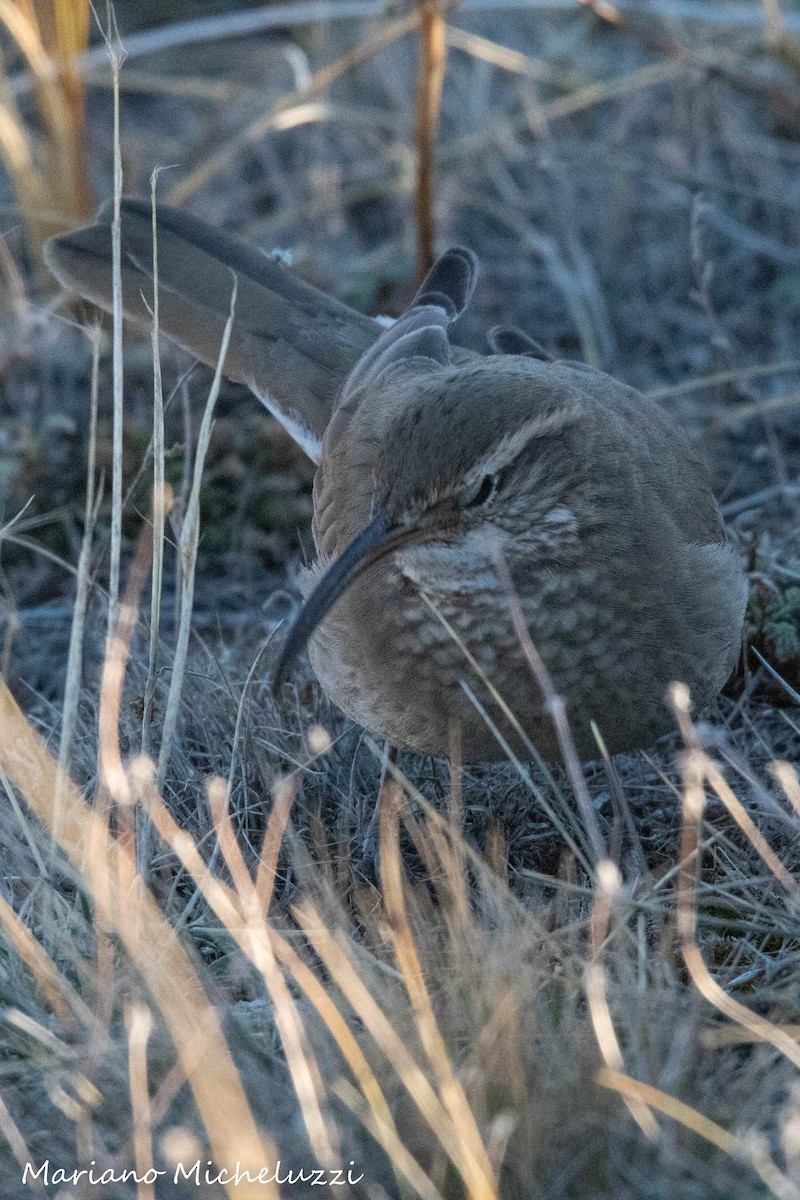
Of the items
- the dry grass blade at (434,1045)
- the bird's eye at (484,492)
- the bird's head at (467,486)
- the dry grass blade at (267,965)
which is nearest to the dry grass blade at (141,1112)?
the dry grass blade at (267,965)

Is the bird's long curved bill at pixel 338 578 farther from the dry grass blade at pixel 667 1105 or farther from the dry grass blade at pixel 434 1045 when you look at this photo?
the dry grass blade at pixel 667 1105

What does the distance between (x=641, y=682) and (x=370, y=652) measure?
665 millimetres

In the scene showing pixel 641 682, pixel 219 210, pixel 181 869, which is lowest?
pixel 181 869

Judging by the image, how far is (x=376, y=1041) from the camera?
2.56 m

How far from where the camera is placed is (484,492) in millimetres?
3277

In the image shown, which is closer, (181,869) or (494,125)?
(181,869)

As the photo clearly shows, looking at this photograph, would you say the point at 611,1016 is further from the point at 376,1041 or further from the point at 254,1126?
the point at 254,1126

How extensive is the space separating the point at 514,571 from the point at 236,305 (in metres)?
1.80

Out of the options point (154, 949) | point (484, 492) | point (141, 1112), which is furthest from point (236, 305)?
point (141, 1112)

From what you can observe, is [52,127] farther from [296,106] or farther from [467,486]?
[467,486]

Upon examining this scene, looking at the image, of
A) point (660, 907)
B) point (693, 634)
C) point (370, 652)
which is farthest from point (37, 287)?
point (660, 907)

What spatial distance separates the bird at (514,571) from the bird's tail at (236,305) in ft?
2.27

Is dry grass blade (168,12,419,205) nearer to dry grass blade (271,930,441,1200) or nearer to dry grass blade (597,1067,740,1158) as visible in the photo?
dry grass blade (271,930,441,1200)

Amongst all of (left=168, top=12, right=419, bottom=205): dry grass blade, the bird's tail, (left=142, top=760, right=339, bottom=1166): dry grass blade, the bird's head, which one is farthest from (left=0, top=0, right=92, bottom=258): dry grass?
(left=142, top=760, right=339, bottom=1166): dry grass blade
